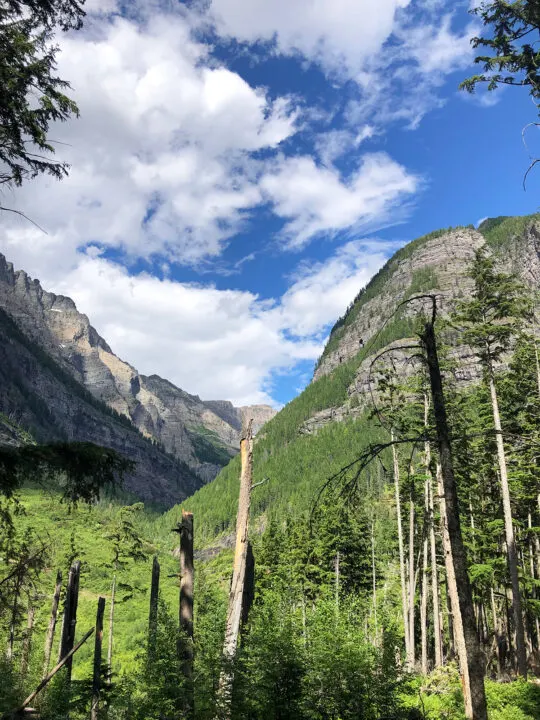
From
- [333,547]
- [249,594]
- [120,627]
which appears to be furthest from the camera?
Answer: [120,627]

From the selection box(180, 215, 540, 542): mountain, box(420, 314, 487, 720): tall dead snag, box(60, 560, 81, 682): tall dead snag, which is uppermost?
box(180, 215, 540, 542): mountain

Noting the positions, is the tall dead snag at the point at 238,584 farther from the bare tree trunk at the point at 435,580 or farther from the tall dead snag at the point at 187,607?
the bare tree trunk at the point at 435,580

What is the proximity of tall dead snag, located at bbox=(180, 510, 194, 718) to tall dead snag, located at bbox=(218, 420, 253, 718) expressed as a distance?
0.78 metres

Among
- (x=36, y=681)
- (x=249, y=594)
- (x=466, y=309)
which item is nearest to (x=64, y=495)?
(x=249, y=594)

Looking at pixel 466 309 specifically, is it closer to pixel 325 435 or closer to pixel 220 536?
pixel 220 536

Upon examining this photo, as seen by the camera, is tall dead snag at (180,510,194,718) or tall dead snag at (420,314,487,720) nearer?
tall dead snag at (420,314,487,720)

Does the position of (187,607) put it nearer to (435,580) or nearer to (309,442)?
(435,580)

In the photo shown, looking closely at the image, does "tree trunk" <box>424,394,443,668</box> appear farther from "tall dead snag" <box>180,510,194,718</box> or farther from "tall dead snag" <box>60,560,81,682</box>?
"tall dead snag" <box>60,560,81,682</box>

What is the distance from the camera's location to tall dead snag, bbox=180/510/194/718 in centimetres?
1072

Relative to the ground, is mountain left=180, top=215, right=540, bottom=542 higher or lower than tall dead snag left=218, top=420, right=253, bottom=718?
higher

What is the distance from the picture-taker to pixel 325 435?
150 m

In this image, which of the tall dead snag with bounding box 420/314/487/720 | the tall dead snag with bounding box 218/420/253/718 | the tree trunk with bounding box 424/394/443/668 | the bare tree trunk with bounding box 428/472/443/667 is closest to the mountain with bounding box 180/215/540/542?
the bare tree trunk with bounding box 428/472/443/667

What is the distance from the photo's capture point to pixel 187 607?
42.0 feet

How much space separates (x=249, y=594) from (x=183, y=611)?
2.09 metres
